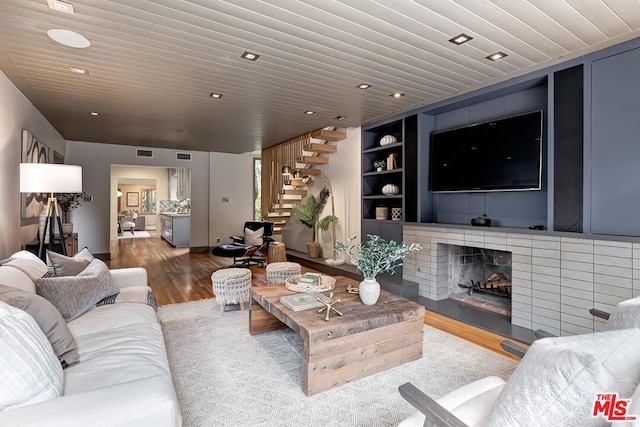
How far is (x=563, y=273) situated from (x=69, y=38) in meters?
4.68

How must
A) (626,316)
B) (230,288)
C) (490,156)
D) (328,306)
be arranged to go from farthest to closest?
(490,156) < (230,288) < (328,306) < (626,316)

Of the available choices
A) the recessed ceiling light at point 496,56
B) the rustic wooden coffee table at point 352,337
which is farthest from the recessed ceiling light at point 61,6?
the recessed ceiling light at point 496,56

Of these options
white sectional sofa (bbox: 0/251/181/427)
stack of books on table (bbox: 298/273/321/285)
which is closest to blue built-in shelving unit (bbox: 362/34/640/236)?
stack of books on table (bbox: 298/273/321/285)

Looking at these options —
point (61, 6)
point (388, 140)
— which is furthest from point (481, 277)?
point (61, 6)

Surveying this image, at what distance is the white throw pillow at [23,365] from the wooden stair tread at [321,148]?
523 centimetres

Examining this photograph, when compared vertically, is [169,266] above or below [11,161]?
below

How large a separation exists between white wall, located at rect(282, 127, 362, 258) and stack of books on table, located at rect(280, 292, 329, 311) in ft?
10.5

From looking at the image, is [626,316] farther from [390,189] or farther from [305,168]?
[305,168]

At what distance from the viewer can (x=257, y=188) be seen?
9234 millimetres

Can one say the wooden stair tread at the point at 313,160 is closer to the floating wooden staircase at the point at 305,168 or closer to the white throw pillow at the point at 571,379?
the floating wooden staircase at the point at 305,168

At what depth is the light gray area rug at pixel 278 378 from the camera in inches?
74.9

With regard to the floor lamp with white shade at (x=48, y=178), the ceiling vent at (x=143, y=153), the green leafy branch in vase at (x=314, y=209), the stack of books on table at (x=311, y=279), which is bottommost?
the stack of books on table at (x=311, y=279)

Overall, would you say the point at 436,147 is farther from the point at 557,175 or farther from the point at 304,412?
the point at 304,412

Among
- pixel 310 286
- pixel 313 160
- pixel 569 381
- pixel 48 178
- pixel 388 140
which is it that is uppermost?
pixel 388 140
